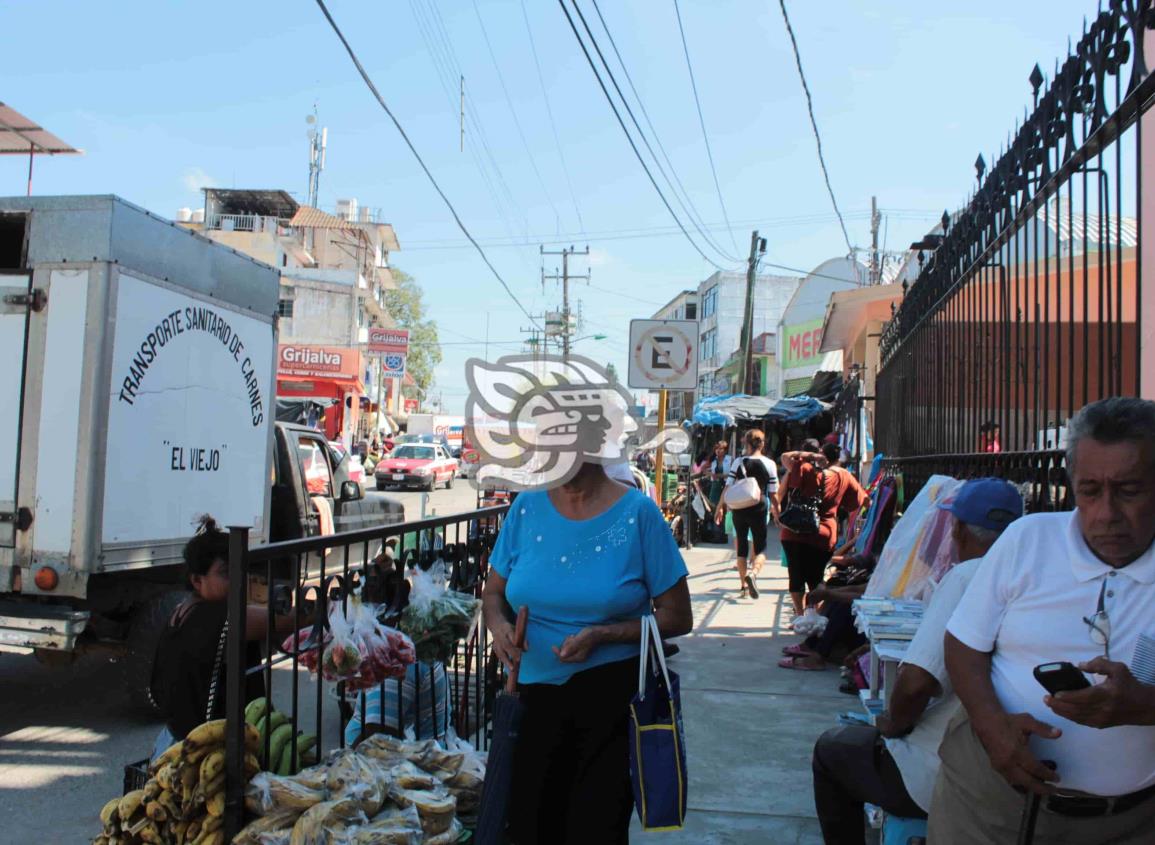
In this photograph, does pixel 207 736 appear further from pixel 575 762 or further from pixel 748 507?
pixel 748 507

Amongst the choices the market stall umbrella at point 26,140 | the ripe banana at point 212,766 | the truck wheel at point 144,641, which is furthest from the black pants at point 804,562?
the market stall umbrella at point 26,140

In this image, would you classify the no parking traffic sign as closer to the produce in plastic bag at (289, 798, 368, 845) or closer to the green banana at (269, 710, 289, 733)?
the green banana at (269, 710, 289, 733)

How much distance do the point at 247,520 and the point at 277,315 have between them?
160cm

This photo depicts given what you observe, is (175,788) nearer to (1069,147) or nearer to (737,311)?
(1069,147)

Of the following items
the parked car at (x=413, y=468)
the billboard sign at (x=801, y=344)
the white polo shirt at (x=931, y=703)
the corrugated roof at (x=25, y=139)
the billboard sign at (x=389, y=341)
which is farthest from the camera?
the billboard sign at (x=389, y=341)

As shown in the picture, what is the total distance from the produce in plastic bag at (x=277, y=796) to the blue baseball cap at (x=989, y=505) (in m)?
2.33

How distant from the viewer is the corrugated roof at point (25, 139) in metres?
9.71

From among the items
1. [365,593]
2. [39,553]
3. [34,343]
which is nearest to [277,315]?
[34,343]

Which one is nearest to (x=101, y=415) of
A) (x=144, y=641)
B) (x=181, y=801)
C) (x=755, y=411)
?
(x=144, y=641)

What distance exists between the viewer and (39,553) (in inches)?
216

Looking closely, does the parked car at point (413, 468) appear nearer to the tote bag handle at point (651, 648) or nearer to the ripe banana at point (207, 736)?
the ripe banana at point (207, 736)

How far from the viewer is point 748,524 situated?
34.6ft

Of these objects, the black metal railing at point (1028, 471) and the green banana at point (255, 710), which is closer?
the green banana at point (255, 710)

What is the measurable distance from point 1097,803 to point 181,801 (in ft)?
8.59
